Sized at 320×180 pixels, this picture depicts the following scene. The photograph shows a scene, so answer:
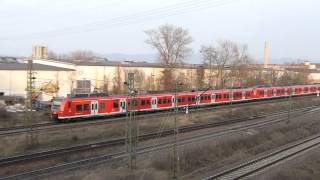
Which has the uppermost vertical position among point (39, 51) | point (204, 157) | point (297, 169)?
point (39, 51)

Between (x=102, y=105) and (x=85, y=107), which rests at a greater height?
(x=102, y=105)

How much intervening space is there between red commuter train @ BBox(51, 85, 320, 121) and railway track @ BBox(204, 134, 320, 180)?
6.31 meters

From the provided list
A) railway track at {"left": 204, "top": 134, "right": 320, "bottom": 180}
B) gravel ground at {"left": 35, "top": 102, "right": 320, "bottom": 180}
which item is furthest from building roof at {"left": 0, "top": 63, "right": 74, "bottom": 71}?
railway track at {"left": 204, "top": 134, "right": 320, "bottom": 180}

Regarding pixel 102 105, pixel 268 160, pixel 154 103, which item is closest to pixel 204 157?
pixel 268 160

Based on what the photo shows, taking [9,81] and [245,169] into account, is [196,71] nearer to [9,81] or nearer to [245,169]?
[9,81]

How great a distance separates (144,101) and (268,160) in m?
26.1

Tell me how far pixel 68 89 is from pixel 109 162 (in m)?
54.1

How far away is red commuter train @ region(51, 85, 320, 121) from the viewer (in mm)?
50656

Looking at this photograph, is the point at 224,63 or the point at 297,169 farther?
the point at 224,63

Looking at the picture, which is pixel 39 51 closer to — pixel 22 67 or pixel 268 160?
pixel 22 67

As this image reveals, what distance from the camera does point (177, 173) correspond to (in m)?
31.2

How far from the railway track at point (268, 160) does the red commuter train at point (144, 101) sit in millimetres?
6311

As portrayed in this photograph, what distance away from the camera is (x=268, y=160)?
36.6 meters

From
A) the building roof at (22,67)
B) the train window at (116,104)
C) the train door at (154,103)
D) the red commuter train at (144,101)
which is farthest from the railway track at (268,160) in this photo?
the building roof at (22,67)
